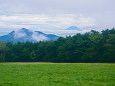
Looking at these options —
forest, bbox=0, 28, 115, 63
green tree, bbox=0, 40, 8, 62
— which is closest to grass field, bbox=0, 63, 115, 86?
forest, bbox=0, 28, 115, 63

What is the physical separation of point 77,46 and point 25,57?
75.1ft

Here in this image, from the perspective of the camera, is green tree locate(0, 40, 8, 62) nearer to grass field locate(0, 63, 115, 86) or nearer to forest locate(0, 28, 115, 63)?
forest locate(0, 28, 115, 63)

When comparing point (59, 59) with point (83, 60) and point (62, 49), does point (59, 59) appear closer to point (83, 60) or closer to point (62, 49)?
point (62, 49)

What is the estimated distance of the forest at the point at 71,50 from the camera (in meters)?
51.8

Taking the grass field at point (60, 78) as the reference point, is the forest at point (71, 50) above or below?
above

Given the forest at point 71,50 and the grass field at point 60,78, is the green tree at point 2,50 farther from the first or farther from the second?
the grass field at point 60,78

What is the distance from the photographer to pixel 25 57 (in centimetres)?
6931

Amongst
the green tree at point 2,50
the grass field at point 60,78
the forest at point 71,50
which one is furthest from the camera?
the green tree at point 2,50

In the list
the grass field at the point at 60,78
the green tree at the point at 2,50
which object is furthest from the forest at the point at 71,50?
the grass field at the point at 60,78

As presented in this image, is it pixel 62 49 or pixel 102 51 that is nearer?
pixel 102 51

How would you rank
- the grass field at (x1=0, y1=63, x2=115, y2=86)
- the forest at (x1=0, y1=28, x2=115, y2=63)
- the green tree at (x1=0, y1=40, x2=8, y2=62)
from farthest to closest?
the green tree at (x1=0, y1=40, x2=8, y2=62)
the forest at (x1=0, y1=28, x2=115, y2=63)
the grass field at (x1=0, y1=63, x2=115, y2=86)

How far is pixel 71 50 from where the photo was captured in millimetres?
59625

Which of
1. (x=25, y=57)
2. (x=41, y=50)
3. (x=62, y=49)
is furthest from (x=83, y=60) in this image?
(x=25, y=57)

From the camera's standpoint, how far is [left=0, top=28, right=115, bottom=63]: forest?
51844 millimetres
